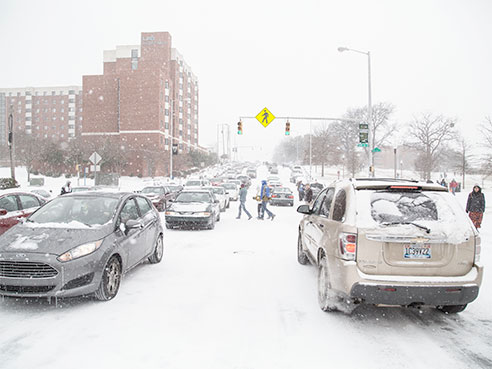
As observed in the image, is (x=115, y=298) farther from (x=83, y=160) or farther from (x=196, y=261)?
(x=83, y=160)

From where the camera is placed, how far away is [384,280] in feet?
13.9

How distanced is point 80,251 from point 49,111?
122790 millimetres

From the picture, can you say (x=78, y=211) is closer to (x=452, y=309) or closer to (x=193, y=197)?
(x=452, y=309)

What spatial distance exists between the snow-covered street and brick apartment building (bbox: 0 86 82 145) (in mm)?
113798

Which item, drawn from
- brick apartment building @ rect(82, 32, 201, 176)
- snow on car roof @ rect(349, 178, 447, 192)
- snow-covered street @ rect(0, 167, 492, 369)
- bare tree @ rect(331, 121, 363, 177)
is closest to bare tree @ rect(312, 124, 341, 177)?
bare tree @ rect(331, 121, 363, 177)

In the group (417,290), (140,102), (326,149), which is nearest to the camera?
(417,290)

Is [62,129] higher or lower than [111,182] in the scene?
higher

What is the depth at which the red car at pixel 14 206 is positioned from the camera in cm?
777

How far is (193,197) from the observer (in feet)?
46.6

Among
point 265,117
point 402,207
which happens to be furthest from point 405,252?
point 265,117

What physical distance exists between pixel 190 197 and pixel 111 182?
2960cm

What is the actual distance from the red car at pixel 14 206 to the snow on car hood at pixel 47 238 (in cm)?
264

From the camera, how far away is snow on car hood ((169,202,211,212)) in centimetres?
1290

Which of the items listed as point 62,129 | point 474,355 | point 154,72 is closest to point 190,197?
point 474,355
